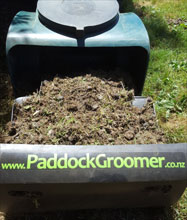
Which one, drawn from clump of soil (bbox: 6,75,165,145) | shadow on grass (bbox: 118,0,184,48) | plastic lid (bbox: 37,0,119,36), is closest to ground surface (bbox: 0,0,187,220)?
shadow on grass (bbox: 118,0,184,48)

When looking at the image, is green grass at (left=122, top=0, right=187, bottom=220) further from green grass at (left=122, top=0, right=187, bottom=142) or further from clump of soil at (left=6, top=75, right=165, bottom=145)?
clump of soil at (left=6, top=75, right=165, bottom=145)

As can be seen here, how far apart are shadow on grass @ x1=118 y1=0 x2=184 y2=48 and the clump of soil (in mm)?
1980

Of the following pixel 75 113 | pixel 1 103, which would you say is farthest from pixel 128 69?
pixel 1 103

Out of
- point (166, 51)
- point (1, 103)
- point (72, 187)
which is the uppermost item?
point (72, 187)

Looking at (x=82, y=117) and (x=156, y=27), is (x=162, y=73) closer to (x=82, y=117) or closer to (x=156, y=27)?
(x=156, y=27)

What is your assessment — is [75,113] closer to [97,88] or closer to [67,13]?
[97,88]

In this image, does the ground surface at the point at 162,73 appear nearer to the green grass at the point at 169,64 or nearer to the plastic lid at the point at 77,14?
the green grass at the point at 169,64

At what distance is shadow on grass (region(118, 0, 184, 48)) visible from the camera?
3.79 metres

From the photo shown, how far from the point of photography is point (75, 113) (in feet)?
6.14

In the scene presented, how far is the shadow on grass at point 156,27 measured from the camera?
12.4ft

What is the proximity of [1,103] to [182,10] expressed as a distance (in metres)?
3.57

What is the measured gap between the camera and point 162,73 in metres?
3.26

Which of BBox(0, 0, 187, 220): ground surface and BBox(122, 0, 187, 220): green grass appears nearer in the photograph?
BBox(0, 0, 187, 220): ground surface

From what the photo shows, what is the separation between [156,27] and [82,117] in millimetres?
→ 2851
